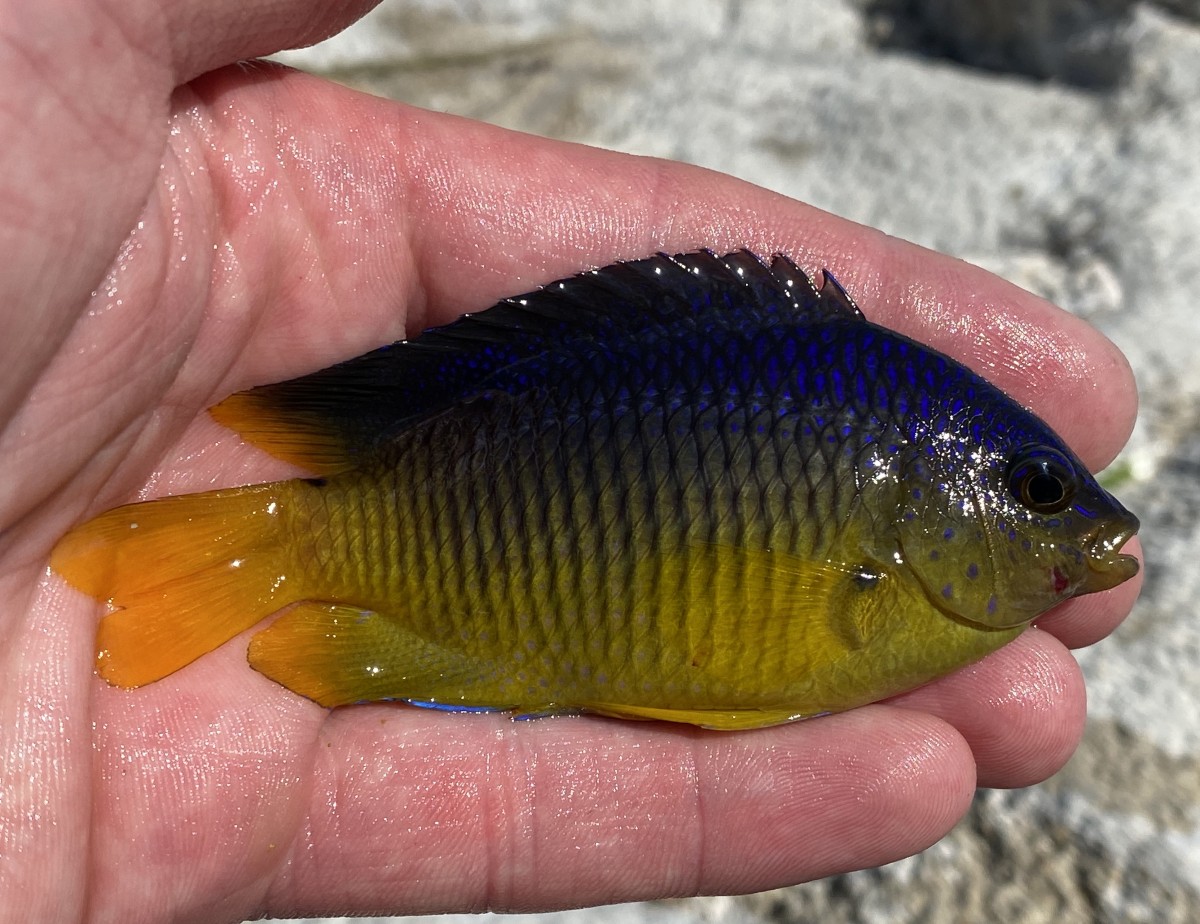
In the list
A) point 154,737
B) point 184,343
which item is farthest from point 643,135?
point 154,737

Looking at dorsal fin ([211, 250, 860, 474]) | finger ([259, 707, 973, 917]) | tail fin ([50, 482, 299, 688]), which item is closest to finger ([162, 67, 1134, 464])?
dorsal fin ([211, 250, 860, 474])

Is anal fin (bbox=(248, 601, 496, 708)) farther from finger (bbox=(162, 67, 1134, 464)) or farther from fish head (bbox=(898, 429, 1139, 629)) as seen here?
fish head (bbox=(898, 429, 1139, 629))

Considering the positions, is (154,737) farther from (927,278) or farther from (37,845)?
(927,278)

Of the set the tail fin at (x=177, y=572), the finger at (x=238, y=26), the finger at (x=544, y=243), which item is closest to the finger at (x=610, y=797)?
the tail fin at (x=177, y=572)

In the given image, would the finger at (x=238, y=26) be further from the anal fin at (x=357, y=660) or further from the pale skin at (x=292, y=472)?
the anal fin at (x=357, y=660)

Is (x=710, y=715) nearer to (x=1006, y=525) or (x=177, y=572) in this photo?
(x=1006, y=525)

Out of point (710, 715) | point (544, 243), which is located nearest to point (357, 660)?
point (710, 715)
